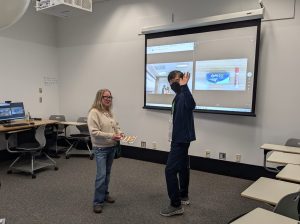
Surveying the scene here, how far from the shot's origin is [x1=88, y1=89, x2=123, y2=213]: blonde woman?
279 cm

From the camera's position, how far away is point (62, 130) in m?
5.79

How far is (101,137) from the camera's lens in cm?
279

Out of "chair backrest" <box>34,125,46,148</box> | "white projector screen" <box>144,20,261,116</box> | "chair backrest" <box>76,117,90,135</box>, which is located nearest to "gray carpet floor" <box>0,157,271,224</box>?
"chair backrest" <box>34,125,46,148</box>

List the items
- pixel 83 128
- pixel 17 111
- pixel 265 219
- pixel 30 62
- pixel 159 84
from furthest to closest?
pixel 30 62 < pixel 83 128 < pixel 17 111 < pixel 159 84 < pixel 265 219

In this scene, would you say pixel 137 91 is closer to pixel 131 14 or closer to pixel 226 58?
pixel 131 14

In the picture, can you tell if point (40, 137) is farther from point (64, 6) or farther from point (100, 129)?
point (64, 6)

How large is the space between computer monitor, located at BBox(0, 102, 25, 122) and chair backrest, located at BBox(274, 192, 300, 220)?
14.7 ft

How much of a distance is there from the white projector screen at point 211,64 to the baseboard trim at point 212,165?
827 mm

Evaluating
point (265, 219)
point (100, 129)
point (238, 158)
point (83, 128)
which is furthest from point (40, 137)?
point (265, 219)

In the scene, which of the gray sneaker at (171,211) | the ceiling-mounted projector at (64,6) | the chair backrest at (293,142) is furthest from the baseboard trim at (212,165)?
the ceiling-mounted projector at (64,6)

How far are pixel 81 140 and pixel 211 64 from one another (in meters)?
3.04

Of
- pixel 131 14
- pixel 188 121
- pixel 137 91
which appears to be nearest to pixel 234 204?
pixel 188 121

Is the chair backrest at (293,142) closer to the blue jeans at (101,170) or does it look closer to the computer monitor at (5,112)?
the blue jeans at (101,170)

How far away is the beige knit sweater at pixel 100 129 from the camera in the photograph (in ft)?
9.07
